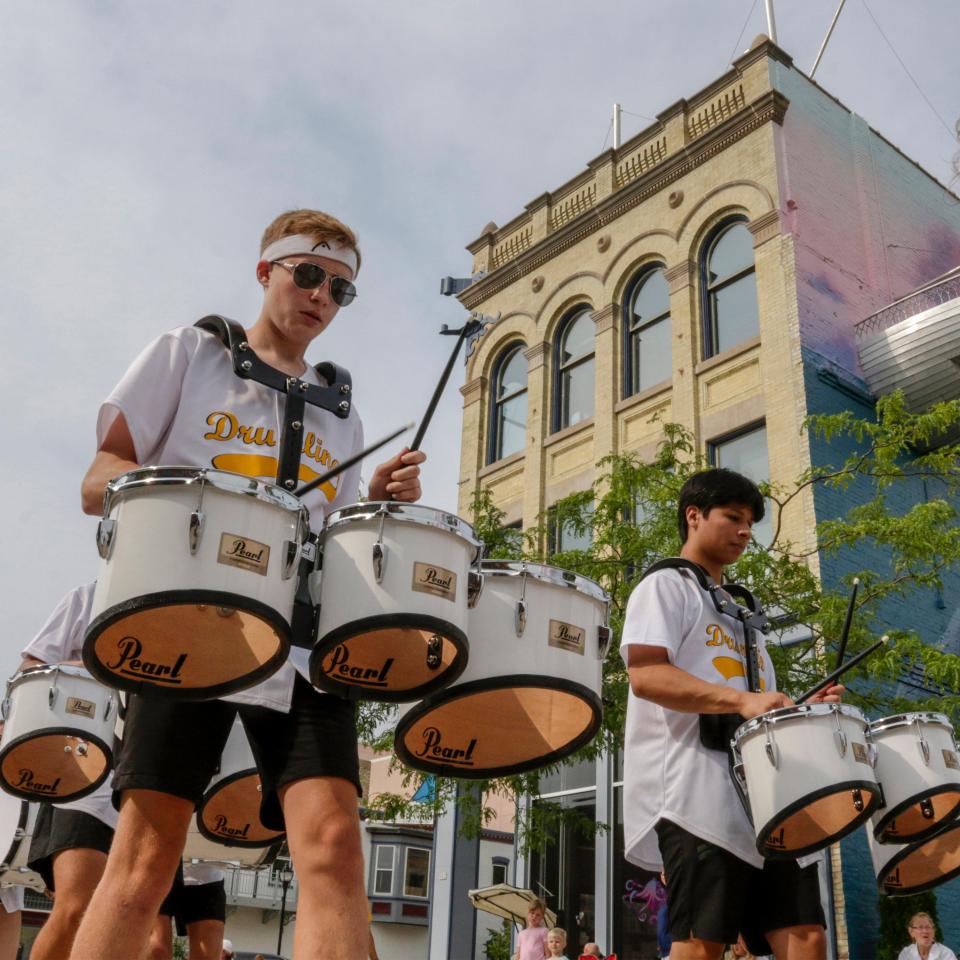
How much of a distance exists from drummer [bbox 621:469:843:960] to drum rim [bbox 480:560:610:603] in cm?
25

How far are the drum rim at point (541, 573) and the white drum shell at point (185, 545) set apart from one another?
26.8 inches

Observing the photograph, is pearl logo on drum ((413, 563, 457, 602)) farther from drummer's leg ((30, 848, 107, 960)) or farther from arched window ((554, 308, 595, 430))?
arched window ((554, 308, 595, 430))

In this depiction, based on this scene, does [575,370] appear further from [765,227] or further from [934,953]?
[934,953]

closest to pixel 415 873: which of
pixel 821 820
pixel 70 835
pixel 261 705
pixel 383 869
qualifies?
pixel 383 869

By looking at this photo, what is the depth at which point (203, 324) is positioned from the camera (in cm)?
314

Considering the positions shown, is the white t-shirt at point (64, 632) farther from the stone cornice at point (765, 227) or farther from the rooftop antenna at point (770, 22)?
the rooftop antenna at point (770, 22)

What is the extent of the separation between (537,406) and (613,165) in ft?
16.2

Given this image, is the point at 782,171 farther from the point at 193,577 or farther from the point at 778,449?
the point at 193,577

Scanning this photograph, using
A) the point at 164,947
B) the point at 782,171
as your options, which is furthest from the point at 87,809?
the point at 782,171

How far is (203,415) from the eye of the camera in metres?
2.97

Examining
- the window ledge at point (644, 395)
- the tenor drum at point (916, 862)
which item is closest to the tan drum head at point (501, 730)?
the tenor drum at point (916, 862)

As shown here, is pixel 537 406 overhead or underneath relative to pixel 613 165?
underneath

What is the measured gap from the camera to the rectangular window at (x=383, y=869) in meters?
39.9

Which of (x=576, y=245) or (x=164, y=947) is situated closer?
(x=164, y=947)
